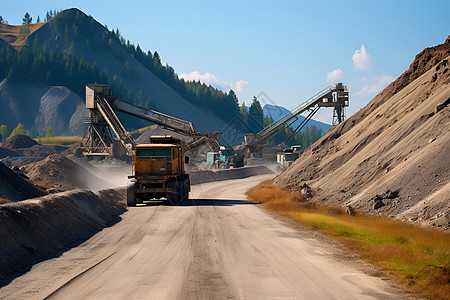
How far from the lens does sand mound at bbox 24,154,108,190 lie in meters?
41.5

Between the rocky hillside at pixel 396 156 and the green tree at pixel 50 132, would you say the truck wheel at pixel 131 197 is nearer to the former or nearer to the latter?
the rocky hillside at pixel 396 156

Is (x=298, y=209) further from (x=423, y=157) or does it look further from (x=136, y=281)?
(x=136, y=281)

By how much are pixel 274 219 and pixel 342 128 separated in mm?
21977

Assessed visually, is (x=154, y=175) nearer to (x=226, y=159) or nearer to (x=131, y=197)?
(x=131, y=197)

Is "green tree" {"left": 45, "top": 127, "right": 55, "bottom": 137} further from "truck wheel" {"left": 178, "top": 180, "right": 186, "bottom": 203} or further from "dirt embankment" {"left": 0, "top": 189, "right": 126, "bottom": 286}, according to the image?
"dirt embankment" {"left": 0, "top": 189, "right": 126, "bottom": 286}

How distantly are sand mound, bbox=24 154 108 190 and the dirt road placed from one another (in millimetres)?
26617

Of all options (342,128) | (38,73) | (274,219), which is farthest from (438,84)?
(38,73)

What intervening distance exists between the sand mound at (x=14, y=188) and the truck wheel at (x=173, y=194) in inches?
360

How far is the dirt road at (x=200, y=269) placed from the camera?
28.5 ft

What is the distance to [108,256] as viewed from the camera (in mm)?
12328

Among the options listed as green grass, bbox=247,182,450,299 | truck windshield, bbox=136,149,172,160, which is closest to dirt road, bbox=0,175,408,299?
green grass, bbox=247,182,450,299

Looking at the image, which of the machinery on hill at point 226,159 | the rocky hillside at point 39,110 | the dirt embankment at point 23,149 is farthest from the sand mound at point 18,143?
the rocky hillside at point 39,110

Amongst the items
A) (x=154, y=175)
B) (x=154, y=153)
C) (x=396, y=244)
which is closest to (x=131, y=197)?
(x=154, y=175)

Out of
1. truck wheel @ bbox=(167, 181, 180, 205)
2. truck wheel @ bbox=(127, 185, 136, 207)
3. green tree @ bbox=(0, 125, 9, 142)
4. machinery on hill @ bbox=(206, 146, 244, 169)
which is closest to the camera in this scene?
truck wheel @ bbox=(127, 185, 136, 207)
